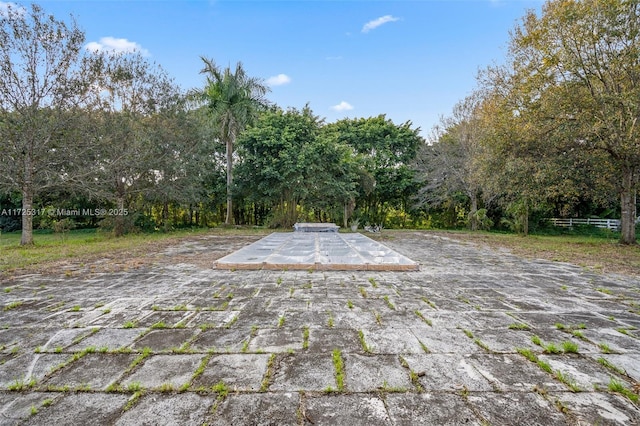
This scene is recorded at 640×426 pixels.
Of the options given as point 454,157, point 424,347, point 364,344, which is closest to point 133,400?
point 364,344

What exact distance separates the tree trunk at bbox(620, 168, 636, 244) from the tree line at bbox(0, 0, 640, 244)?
5cm

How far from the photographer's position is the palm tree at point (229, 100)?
1336 centimetres

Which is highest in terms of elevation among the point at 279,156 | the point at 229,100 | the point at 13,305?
the point at 229,100

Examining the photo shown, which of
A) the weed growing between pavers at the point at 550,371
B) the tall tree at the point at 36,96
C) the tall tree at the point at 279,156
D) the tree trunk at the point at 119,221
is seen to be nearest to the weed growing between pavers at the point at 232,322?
the weed growing between pavers at the point at 550,371

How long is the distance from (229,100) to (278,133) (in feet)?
9.97

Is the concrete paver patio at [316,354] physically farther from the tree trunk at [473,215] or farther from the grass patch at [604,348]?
the tree trunk at [473,215]

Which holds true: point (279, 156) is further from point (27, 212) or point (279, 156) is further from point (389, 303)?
point (389, 303)

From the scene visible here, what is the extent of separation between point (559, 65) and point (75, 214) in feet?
62.3

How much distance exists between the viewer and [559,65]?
762 centimetres

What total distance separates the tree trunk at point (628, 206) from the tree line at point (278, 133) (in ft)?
0.15

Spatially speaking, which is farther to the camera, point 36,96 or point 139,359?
point 36,96

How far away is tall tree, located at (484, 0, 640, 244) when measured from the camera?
6.93 meters

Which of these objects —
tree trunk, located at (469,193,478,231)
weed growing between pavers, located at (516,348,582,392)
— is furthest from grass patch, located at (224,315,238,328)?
tree trunk, located at (469,193,478,231)

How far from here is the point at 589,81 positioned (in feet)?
24.7
